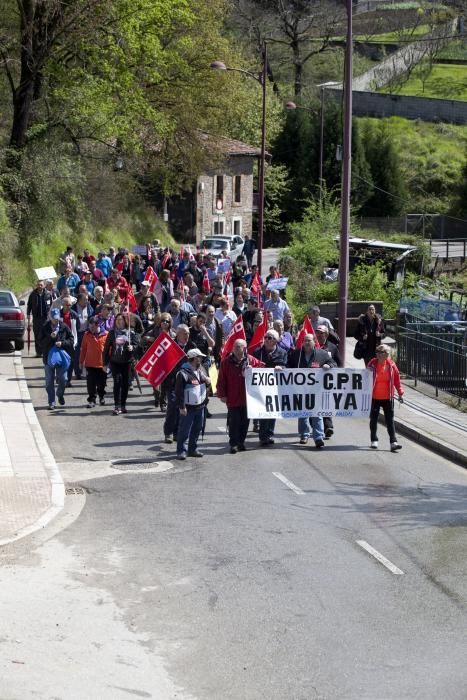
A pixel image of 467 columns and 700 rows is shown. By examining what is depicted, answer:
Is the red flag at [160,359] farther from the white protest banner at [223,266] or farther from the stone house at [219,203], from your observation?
the stone house at [219,203]

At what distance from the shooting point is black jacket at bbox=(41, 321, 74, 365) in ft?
65.4

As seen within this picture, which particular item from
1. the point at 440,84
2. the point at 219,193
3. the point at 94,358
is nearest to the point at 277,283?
the point at 94,358

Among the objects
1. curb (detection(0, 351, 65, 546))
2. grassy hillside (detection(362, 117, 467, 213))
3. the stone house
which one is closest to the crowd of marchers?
curb (detection(0, 351, 65, 546))

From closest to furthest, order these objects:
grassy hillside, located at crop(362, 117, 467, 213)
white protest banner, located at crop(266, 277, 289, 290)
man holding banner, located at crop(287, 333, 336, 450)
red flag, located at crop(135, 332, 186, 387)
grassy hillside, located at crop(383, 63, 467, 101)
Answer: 1. man holding banner, located at crop(287, 333, 336, 450)
2. red flag, located at crop(135, 332, 186, 387)
3. white protest banner, located at crop(266, 277, 289, 290)
4. grassy hillside, located at crop(362, 117, 467, 213)
5. grassy hillside, located at crop(383, 63, 467, 101)

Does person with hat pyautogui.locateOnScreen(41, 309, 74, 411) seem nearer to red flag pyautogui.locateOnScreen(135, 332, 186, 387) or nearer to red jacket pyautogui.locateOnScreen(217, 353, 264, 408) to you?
red flag pyautogui.locateOnScreen(135, 332, 186, 387)

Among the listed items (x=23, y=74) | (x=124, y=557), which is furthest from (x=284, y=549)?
(x=23, y=74)

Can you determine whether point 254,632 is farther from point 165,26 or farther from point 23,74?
point 165,26

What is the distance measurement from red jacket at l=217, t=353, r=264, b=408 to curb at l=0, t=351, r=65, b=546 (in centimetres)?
260

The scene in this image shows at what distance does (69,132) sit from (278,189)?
103 ft

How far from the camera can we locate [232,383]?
55.1ft

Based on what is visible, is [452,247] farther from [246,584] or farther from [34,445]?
[246,584]

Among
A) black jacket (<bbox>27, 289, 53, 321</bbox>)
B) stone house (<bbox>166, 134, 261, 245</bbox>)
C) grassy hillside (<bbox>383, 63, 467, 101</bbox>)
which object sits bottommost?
black jacket (<bbox>27, 289, 53, 321</bbox>)

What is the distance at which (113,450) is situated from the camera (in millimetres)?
16844

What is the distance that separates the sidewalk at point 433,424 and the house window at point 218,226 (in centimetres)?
4688
